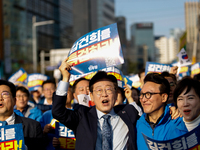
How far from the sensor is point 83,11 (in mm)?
92375

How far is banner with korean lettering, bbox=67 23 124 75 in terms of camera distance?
3316mm

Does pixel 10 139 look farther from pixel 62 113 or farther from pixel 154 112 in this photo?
pixel 154 112

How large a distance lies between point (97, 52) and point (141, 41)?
162 metres

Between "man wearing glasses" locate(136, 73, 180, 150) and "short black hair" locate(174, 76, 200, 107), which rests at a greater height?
"short black hair" locate(174, 76, 200, 107)

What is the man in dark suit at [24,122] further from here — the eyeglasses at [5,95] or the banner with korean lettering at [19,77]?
the banner with korean lettering at [19,77]

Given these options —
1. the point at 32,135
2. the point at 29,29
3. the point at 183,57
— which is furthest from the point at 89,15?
the point at 32,135

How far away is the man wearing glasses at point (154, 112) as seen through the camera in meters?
3.08

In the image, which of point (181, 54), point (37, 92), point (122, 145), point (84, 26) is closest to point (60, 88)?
point (122, 145)

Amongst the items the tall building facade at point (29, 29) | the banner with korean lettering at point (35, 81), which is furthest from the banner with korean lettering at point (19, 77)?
the tall building facade at point (29, 29)

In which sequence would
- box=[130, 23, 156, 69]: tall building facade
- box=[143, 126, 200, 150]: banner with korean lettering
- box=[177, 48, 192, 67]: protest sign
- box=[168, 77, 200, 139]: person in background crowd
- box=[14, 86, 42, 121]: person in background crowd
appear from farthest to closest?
box=[130, 23, 156, 69]: tall building facade, box=[177, 48, 192, 67]: protest sign, box=[14, 86, 42, 121]: person in background crowd, box=[168, 77, 200, 139]: person in background crowd, box=[143, 126, 200, 150]: banner with korean lettering

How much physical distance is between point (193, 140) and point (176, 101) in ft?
1.97

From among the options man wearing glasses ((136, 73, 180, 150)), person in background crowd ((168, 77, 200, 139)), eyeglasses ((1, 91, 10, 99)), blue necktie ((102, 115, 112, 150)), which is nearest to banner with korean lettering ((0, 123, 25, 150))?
eyeglasses ((1, 91, 10, 99))

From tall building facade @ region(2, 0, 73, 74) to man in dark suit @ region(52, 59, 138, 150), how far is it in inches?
1182

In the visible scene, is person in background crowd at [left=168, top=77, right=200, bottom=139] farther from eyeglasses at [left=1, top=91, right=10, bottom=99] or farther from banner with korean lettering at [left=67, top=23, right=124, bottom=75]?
eyeglasses at [left=1, top=91, right=10, bottom=99]
